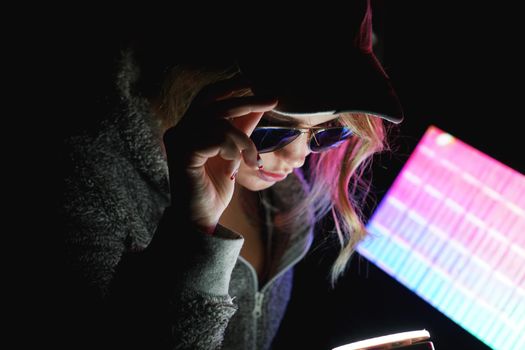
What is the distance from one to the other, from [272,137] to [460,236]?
58cm

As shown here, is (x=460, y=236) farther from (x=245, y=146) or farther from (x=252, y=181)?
(x=245, y=146)

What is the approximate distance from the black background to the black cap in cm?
57

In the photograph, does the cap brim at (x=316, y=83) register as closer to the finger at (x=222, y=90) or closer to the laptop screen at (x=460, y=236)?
the finger at (x=222, y=90)

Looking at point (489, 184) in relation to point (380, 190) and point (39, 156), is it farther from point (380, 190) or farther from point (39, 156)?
point (39, 156)

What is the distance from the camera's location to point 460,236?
1.21 meters

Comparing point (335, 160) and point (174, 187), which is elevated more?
point (174, 187)

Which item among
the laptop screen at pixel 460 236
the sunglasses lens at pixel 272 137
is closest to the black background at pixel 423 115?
the laptop screen at pixel 460 236

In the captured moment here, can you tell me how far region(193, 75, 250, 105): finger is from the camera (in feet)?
2.79

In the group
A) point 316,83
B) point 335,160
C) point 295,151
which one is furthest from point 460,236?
point 316,83

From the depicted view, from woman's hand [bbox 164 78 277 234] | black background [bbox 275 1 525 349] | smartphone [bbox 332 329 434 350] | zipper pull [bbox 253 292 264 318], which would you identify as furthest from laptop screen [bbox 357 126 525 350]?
woman's hand [bbox 164 78 277 234]

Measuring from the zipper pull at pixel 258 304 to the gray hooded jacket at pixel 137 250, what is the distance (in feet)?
1.06

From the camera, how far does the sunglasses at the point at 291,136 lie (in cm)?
95

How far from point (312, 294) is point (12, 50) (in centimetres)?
110

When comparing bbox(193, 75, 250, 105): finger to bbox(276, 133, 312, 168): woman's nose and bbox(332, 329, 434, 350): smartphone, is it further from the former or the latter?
bbox(332, 329, 434, 350): smartphone
